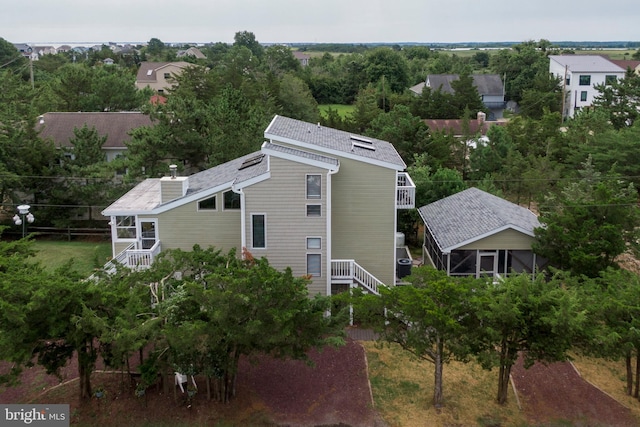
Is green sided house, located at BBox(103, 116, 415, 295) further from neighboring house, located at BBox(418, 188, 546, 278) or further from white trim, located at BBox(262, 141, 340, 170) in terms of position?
neighboring house, located at BBox(418, 188, 546, 278)

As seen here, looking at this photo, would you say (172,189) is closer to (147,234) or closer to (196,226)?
(196,226)

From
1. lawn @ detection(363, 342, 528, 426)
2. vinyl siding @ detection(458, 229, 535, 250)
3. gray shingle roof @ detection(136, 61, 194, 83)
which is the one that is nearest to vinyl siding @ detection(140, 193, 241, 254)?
lawn @ detection(363, 342, 528, 426)

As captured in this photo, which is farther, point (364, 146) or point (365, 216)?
point (364, 146)

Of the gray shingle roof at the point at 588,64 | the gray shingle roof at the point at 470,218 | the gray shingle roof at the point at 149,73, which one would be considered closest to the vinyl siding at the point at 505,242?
the gray shingle roof at the point at 470,218

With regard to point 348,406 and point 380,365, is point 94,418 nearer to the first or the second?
point 348,406

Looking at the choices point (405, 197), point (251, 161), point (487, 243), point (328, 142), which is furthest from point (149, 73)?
point (487, 243)

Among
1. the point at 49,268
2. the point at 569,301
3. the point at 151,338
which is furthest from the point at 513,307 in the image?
the point at 49,268
